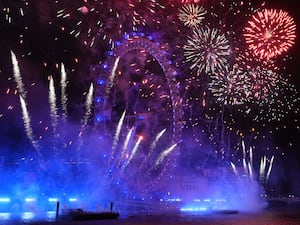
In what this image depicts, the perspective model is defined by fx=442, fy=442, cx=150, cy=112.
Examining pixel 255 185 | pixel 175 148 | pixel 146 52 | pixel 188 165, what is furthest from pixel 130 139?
pixel 255 185

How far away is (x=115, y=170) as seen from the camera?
39188 mm

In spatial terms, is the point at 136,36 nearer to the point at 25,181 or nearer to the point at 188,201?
the point at 25,181

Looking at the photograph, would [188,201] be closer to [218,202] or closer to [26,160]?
[218,202]

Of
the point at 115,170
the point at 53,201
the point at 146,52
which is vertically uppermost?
the point at 146,52

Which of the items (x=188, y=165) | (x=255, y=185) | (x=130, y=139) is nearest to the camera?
(x=130, y=139)

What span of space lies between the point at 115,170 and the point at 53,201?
5.91 meters

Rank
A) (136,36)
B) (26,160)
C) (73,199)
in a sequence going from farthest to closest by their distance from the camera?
(26,160) → (73,199) → (136,36)

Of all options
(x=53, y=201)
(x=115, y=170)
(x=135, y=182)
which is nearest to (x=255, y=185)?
(x=135, y=182)

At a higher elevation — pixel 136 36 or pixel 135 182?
pixel 136 36

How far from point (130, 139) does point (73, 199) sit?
25.4 ft

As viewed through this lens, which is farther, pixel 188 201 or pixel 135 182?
pixel 188 201

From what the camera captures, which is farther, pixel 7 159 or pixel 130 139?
pixel 7 159

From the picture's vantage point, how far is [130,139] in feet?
117

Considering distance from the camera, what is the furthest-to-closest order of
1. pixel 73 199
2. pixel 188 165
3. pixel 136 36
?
pixel 188 165
pixel 73 199
pixel 136 36
